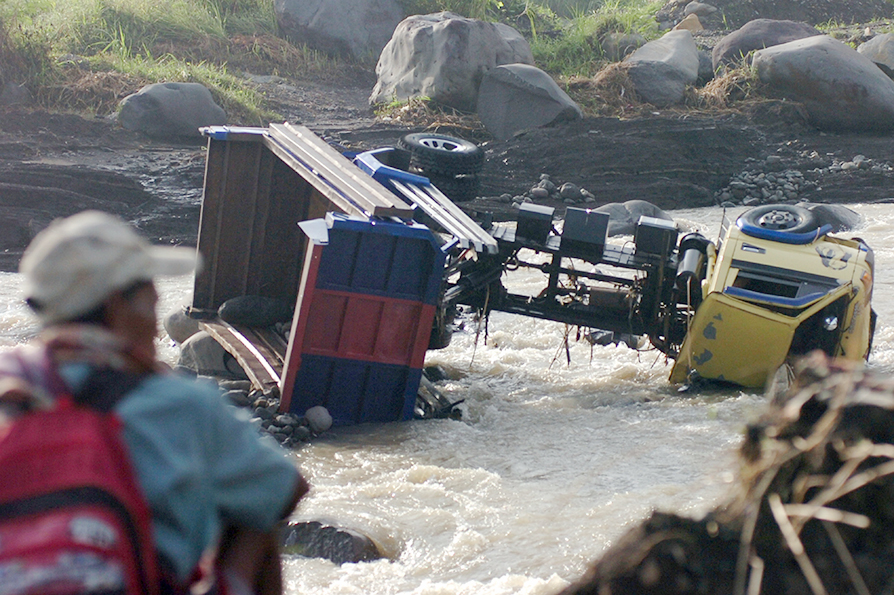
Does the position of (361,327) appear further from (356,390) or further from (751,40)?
(751,40)

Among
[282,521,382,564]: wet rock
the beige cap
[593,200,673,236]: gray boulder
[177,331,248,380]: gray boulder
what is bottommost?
[177,331,248,380]: gray boulder

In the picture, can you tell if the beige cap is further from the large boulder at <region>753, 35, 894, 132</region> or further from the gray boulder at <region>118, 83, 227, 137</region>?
the large boulder at <region>753, 35, 894, 132</region>

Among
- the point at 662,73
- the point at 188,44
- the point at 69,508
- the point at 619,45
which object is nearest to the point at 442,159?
the point at 69,508

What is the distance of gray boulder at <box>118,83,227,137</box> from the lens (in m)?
17.5

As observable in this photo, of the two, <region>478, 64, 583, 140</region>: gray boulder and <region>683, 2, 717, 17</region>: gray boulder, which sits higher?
<region>683, 2, 717, 17</region>: gray boulder

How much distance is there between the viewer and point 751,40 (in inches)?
856

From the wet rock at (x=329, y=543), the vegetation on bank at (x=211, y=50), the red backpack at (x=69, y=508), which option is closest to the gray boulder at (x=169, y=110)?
the vegetation on bank at (x=211, y=50)

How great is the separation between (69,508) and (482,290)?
22.2ft

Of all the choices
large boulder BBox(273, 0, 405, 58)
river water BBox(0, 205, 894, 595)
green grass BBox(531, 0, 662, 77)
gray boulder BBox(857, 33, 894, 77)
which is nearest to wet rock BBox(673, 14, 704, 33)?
green grass BBox(531, 0, 662, 77)

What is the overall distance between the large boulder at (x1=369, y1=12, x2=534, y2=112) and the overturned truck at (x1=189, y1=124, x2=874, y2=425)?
10.7 m

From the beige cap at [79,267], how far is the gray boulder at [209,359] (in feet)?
23.8

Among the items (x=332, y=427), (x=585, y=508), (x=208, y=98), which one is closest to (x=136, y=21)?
(x=208, y=98)

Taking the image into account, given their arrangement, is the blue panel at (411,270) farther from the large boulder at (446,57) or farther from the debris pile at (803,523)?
the large boulder at (446,57)

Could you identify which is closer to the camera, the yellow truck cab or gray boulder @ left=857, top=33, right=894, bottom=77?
the yellow truck cab
